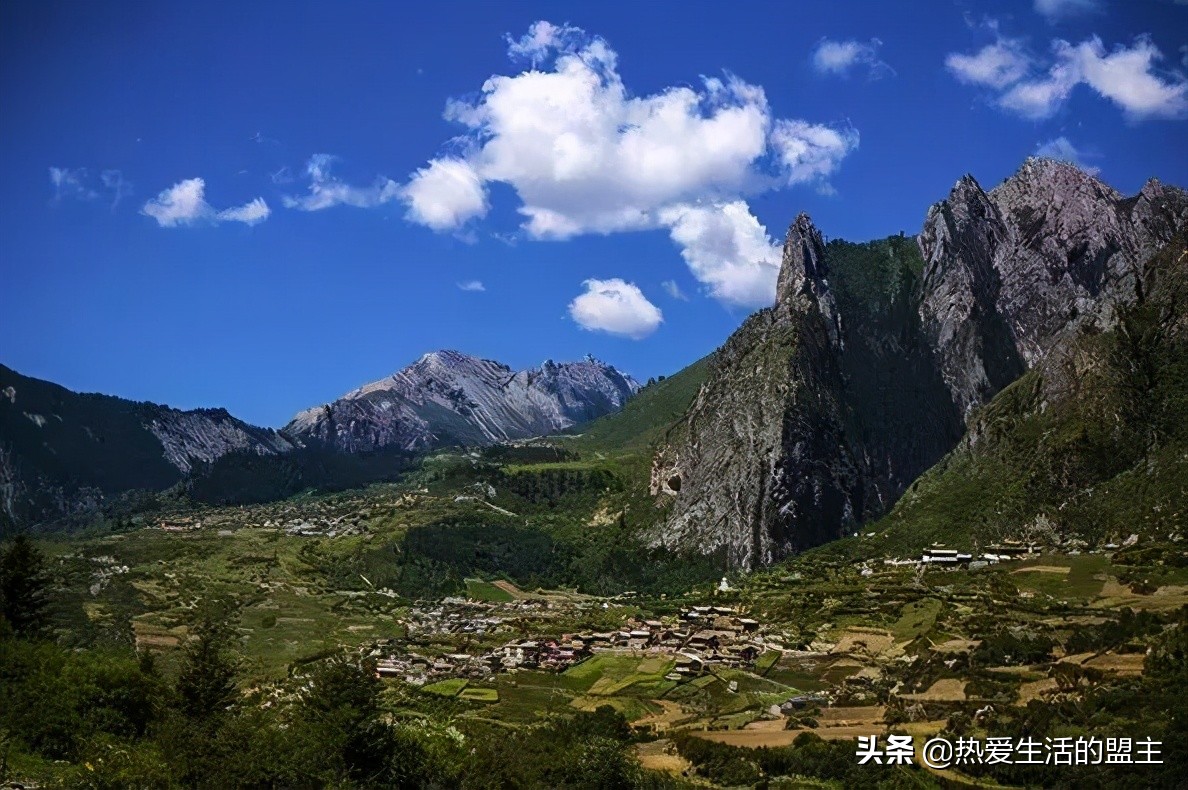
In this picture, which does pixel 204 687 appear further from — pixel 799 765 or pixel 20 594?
pixel 799 765

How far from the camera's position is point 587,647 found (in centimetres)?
9775

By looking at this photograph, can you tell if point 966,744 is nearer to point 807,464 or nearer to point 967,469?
point 967,469

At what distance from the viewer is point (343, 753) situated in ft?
140

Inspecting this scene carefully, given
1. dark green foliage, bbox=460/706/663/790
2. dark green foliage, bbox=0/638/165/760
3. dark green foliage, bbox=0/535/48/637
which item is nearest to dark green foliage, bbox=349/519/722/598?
dark green foliage, bbox=0/535/48/637

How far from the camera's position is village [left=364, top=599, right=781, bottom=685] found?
86.6 metres

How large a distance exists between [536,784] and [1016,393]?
13066cm

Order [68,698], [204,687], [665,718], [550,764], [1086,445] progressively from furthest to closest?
[1086,445]
[665,718]
[550,764]
[204,687]
[68,698]

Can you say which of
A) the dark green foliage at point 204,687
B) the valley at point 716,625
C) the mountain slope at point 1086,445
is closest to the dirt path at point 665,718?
the valley at point 716,625

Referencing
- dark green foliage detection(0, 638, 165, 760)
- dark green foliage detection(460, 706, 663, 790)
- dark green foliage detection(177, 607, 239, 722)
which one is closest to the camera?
dark green foliage detection(0, 638, 165, 760)

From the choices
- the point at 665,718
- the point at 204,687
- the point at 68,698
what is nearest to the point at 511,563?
the point at 665,718

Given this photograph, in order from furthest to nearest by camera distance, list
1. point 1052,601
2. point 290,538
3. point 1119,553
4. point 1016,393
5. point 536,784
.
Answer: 1. point 290,538
2. point 1016,393
3. point 1119,553
4. point 1052,601
5. point 536,784

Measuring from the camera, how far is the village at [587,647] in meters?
86.6

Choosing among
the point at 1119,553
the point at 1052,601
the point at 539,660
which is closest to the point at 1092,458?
the point at 1119,553

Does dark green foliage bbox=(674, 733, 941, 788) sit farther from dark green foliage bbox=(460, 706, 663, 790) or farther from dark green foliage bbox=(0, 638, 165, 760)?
dark green foliage bbox=(0, 638, 165, 760)
